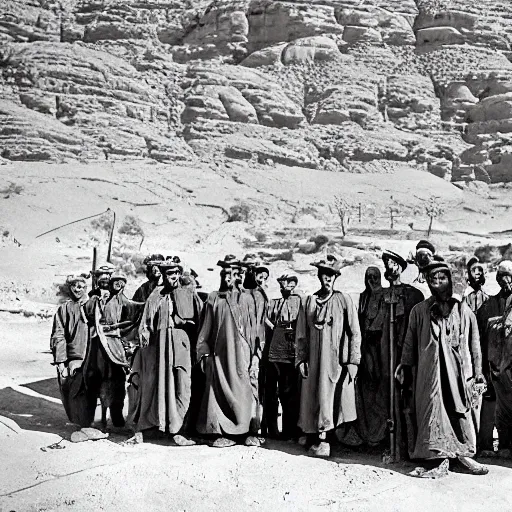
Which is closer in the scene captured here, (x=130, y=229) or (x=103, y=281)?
(x=103, y=281)

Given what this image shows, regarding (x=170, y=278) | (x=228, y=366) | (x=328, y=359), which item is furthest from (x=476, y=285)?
(x=170, y=278)

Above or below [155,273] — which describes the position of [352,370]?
below

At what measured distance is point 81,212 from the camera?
3612 cm

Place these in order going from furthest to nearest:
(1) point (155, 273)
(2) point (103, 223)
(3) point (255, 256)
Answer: (2) point (103, 223)
(1) point (155, 273)
(3) point (255, 256)

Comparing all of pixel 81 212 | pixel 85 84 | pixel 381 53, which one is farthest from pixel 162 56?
pixel 81 212

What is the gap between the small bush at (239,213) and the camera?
3797 cm

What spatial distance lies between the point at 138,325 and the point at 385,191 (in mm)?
42828

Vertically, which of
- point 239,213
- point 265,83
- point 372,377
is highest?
point 265,83

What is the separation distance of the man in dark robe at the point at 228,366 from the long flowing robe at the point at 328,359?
0.45 metres

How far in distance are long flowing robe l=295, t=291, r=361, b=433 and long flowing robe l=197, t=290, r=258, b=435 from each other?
1.50 ft

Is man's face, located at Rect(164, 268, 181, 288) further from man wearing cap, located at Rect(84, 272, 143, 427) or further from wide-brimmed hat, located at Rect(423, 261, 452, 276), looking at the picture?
wide-brimmed hat, located at Rect(423, 261, 452, 276)

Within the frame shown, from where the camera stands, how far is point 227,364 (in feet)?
21.3

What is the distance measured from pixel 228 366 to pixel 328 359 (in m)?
0.85

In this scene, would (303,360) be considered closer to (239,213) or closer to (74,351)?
(74,351)
